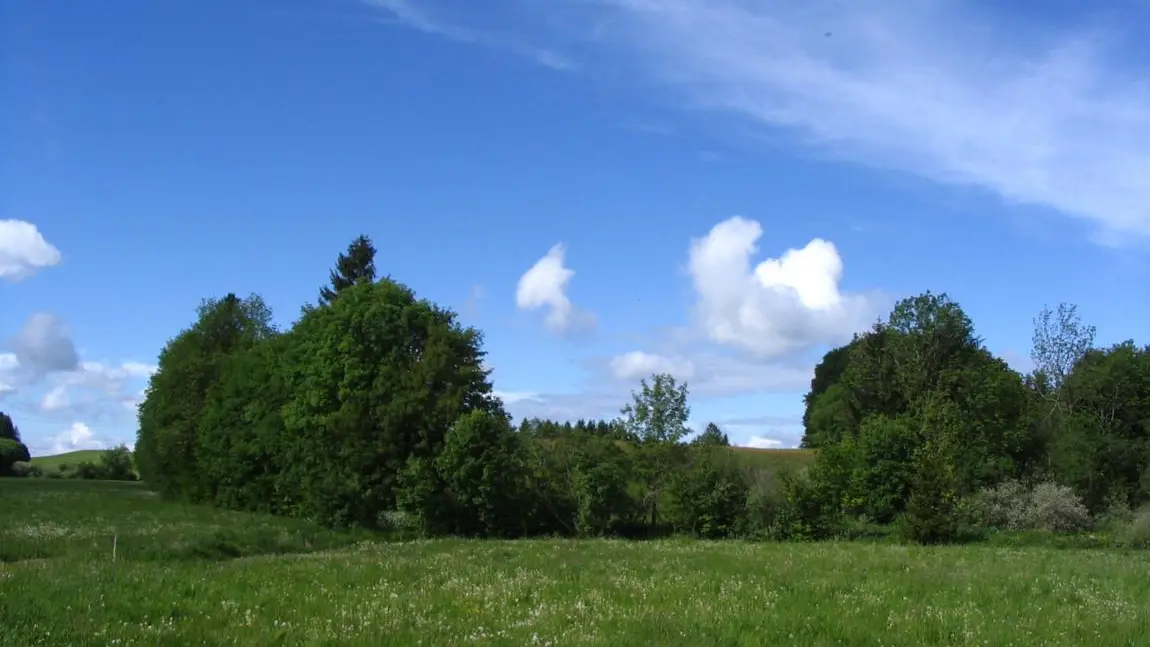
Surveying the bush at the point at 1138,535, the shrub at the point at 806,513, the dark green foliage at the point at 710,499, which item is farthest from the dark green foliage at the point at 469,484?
the bush at the point at 1138,535

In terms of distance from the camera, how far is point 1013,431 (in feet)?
189

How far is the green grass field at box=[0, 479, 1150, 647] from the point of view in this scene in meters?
10.7

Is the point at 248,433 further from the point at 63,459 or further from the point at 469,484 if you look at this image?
the point at 63,459

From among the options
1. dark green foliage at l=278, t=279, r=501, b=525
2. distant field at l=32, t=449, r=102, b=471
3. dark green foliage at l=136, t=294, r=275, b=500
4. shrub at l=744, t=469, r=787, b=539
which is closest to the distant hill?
distant field at l=32, t=449, r=102, b=471

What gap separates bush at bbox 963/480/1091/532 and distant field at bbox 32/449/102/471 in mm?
94131

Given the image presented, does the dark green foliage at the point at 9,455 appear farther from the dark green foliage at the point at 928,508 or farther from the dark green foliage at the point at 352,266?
the dark green foliage at the point at 928,508

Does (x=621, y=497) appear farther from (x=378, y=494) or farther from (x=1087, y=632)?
(x=1087, y=632)

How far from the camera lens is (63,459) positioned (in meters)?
112

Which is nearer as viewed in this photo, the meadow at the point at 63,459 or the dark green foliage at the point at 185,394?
the dark green foliage at the point at 185,394

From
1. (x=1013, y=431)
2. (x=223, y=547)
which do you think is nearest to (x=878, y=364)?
(x=1013, y=431)

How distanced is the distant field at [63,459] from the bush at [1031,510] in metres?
94.1

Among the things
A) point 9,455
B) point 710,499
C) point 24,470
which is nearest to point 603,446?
point 710,499

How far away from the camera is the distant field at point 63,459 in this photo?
101 metres

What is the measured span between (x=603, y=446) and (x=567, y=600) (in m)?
31.0
